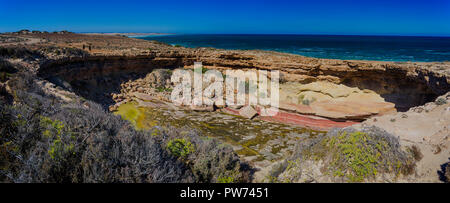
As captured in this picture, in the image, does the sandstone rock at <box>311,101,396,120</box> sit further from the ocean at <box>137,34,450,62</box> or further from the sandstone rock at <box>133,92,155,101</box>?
the ocean at <box>137,34,450,62</box>

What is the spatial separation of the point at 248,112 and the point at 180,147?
807 cm

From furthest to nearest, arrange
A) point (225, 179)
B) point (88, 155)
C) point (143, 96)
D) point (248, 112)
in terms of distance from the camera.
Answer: point (143, 96) < point (248, 112) < point (225, 179) < point (88, 155)

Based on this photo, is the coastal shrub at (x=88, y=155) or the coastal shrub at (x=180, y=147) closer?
the coastal shrub at (x=88, y=155)

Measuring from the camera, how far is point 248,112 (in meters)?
Answer: 11.7

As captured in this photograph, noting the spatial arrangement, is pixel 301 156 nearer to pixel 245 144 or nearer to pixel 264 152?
pixel 264 152

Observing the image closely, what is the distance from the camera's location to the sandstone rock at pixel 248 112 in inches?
451

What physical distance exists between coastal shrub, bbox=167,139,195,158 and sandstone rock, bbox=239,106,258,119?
762cm

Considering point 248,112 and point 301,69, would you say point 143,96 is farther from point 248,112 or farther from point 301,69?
point 301,69

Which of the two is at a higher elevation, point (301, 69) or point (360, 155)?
point (301, 69)

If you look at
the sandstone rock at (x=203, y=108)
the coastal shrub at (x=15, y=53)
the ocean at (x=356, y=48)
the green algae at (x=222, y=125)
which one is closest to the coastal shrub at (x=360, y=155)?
the green algae at (x=222, y=125)

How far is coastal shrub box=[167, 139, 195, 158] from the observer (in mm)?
3730

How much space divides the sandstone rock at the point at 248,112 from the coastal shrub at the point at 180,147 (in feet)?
25.0

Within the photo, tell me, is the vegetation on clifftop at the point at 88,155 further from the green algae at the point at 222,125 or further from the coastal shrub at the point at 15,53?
the coastal shrub at the point at 15,53

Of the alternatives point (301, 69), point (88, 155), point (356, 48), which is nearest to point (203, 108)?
point (301, 69)
